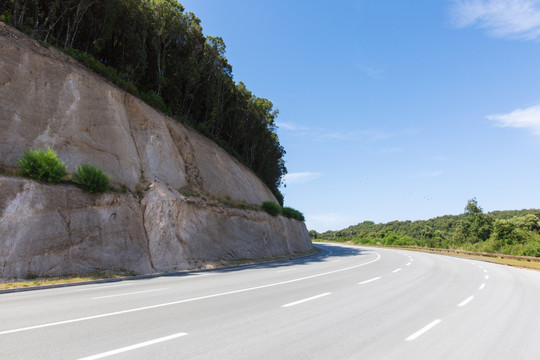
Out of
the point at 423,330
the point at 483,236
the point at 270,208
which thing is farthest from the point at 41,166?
the point at 483,236

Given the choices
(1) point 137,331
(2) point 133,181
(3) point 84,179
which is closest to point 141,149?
(2) point 133,181

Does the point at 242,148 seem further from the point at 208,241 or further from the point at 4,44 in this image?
the point at 4,44

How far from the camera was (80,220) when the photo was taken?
1595 centimetres

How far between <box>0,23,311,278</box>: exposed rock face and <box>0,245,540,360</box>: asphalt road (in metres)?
5.43

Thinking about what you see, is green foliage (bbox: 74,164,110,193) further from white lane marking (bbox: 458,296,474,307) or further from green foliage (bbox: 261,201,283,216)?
green foliage (bbox: 261,201,283,216)

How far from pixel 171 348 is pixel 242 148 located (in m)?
42.3

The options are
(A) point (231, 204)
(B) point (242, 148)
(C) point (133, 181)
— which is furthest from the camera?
(B) point (242, 148)

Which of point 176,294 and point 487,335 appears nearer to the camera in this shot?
point 487,335

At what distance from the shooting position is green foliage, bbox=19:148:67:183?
1535 centimetres

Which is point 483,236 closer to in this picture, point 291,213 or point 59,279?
point 291,213

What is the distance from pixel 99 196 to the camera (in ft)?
57.2

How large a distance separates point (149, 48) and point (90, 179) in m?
17.6

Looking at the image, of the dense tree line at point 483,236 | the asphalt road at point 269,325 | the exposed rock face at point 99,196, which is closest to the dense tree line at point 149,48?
the exposed rock face at point 99,196

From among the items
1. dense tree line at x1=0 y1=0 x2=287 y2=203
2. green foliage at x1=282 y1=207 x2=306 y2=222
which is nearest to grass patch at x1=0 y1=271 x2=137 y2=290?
dense tree line at x1=0 y1=0 x2=287 y2=203
